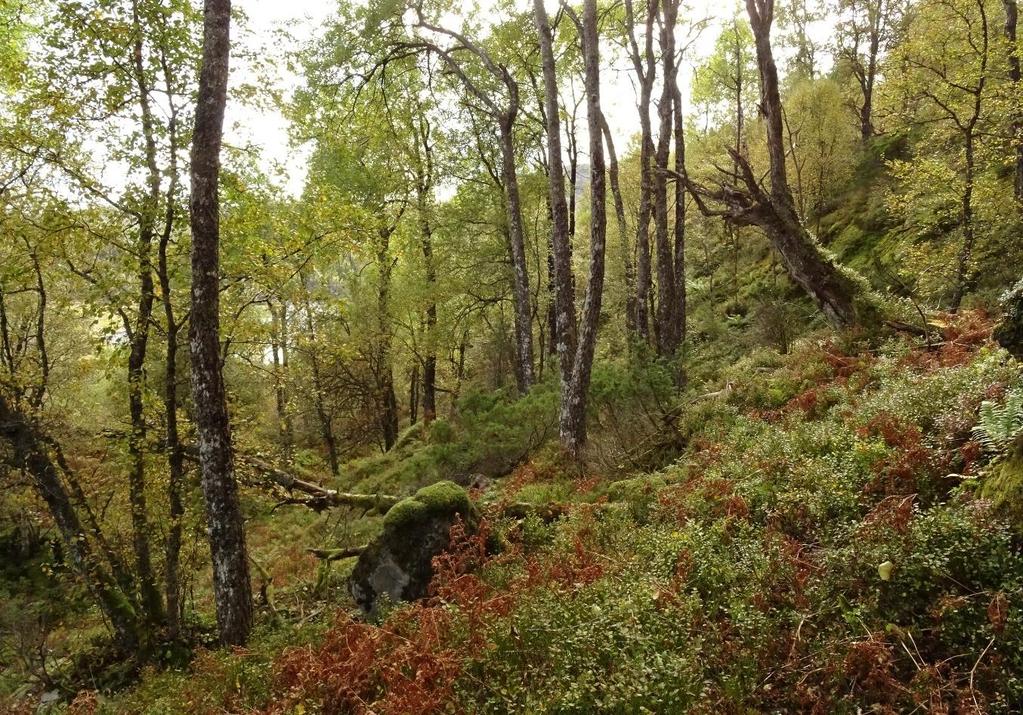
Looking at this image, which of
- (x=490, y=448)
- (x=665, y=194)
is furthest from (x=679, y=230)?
(x=490, y=448)

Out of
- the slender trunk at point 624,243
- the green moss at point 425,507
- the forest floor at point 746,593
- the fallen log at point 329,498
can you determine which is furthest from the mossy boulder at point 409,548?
the slender trunk at point 624,243

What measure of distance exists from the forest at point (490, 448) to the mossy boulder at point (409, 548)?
0.13 ft

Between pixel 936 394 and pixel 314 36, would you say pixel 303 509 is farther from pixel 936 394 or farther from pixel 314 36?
pixel 936 394

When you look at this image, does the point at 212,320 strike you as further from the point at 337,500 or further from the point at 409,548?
the point at 337,500

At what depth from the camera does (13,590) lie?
17.4m

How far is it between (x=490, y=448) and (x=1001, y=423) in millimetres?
9814

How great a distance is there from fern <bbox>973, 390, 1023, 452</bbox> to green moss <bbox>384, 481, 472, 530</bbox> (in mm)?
5696

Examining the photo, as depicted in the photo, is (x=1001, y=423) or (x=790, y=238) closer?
(x=1001, y=423)

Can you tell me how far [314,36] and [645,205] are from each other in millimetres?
9407

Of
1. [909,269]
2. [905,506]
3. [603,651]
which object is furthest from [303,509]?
[909,269]

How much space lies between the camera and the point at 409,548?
7496 mm

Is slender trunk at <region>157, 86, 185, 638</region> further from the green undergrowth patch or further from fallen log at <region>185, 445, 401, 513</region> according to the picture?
the green undergrowth patch

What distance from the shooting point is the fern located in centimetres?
449

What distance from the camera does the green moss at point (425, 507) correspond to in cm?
765
